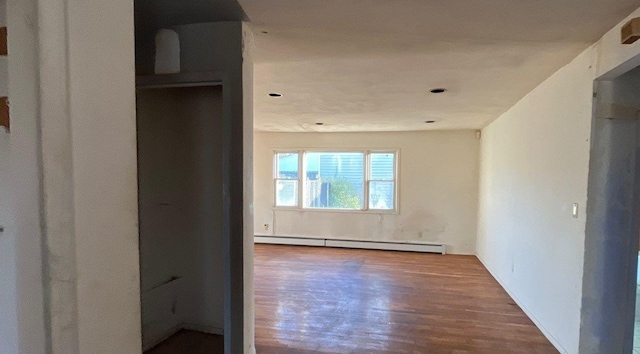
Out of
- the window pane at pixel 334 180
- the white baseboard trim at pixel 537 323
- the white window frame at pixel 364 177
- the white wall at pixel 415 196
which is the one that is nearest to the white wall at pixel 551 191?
the white baseboard trim at pixel 537 323

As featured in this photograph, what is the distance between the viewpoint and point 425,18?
6.23 ft

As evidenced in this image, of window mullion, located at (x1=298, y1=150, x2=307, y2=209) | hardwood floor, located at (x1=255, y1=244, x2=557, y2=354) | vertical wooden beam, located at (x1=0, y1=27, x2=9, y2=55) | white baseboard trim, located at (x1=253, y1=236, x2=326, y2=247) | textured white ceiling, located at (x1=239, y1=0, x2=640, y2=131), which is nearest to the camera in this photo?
vertical wooden beam, located at (x1=0, y1=27, x2=9, y2=55)

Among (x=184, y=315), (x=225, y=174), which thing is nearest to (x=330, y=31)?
(x=225, y=174)

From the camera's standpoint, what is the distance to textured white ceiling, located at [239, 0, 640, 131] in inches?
71.1

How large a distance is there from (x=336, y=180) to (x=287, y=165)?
106 centimetres

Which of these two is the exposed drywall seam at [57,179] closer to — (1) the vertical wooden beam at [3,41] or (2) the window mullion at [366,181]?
(1) the vertical wooden beam at [3,41]

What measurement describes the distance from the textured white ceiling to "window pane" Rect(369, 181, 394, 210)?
2770mm

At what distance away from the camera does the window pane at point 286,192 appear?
7.09 metres

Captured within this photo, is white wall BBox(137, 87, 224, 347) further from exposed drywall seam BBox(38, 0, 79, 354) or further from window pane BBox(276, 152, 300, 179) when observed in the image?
window pane BBox(276, 152, 300, 179)

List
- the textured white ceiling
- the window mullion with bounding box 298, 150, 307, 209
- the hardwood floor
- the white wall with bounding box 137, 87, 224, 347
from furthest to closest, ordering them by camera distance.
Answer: the window mullion with bounding box 298, 150, 307, 209
the hardwood floor
the white wall with bounding box 137, 87, 224, 347
the textured white ceiling

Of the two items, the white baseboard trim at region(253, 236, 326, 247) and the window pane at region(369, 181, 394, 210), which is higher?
the window pane at region(369, 181, 394, 210)

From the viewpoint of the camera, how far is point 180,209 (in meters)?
2.82

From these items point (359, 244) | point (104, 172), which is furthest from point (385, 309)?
point (104, 172)

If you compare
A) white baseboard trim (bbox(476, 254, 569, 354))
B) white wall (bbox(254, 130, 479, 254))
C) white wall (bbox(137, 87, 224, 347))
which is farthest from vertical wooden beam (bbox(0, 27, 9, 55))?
white wall (bbox(254, 130, 479, 254))
